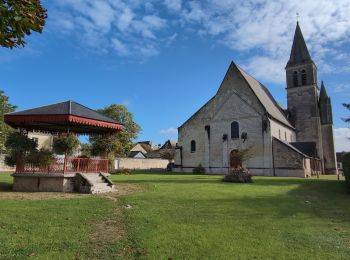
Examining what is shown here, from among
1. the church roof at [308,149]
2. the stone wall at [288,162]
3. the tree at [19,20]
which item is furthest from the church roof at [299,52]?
the tree at [19,20]

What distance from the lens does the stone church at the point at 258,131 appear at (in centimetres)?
3366

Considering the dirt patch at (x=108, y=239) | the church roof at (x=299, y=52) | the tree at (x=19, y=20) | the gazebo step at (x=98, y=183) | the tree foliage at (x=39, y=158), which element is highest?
the church roof at (x=299, y=52)

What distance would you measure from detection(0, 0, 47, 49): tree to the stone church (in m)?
29.7

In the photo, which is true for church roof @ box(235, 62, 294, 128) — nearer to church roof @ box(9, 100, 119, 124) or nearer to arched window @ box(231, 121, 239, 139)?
arched window @ box(231, 121, 239, 139)

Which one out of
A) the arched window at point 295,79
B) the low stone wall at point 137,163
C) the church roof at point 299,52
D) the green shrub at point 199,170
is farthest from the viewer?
the church roof at point 299,52

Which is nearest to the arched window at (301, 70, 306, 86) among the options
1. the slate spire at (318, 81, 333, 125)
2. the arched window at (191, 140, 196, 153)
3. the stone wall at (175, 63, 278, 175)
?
the slate spire at (318, 81, 333, 125)

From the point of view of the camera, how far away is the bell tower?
45406mm

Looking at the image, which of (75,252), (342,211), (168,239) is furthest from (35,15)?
(342,211)

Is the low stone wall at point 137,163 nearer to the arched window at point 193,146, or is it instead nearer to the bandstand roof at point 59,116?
the arched window at point 193,146

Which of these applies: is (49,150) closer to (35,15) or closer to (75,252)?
(75,252)

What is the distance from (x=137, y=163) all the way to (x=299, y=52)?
3194cm

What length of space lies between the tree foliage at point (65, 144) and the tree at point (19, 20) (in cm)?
1150

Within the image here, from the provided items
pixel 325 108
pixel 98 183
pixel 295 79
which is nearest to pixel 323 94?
pixel 325 108

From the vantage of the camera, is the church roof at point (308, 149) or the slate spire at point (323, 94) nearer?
the church roof at point (308, 149)
